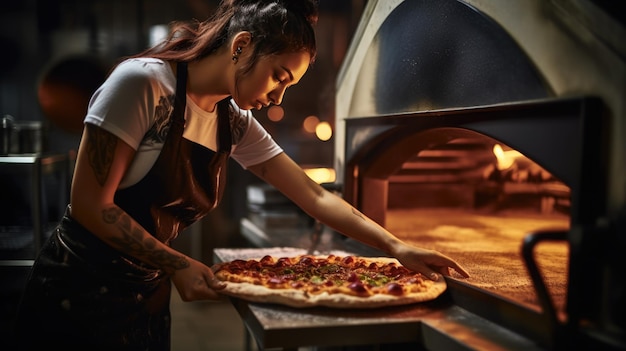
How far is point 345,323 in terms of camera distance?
1.74m

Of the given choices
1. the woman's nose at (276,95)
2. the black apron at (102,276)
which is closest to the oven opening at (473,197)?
the woman's nose at (276,95)

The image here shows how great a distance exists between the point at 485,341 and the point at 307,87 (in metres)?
4.50

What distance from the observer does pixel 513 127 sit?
1841 mm

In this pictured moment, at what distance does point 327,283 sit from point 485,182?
8.00 feet

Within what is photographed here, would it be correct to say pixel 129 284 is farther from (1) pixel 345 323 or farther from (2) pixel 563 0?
(2) pixel 563 0

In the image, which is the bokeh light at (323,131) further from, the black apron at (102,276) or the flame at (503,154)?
the black apron at (102,276)

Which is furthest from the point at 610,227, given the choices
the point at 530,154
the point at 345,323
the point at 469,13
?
the point at 469,13

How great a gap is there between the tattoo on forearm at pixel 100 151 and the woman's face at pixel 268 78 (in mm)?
474

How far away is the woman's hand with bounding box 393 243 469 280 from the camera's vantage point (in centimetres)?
217

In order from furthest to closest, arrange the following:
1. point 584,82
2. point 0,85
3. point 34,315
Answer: point 0,85 → point 34,315 → point 584,82

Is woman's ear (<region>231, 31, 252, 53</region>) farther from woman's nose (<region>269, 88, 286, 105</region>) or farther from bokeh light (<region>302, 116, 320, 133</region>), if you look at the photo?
bokeh light (<region>302, 116, 320, 133</region>)

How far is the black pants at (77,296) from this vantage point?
6.56ft

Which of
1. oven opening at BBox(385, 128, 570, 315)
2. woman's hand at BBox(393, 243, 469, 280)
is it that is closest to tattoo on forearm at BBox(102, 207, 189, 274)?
woman's hand at BBox(393, 243, 469, 280)

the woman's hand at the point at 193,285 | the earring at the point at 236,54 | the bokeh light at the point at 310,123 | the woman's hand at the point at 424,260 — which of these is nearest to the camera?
the woman's hand at the point at 193,285
